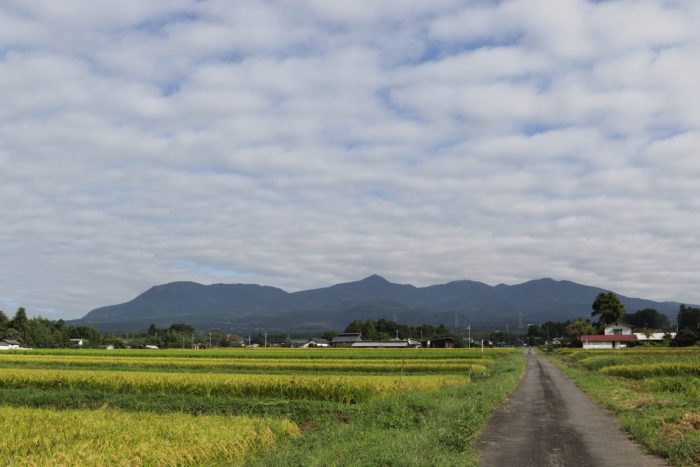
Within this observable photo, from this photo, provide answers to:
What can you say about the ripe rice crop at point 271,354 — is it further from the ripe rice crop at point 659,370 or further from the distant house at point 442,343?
the distant house at point 442,343

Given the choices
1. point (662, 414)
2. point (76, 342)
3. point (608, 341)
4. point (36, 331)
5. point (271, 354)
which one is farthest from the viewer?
point (76, 342)

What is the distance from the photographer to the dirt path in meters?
15.3

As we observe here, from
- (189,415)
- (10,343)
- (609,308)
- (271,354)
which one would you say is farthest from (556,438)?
(10,343)

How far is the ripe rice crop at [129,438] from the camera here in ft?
44.8

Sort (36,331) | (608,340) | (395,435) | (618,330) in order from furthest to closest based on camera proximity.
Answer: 1. (36,331)
2. (618,330)
3. (608,340)
4. (395,435)

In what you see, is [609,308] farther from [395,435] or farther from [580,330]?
[395,435]

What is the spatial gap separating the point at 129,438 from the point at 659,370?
4416cm

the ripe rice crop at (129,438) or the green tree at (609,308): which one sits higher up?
the green tree at (609,308)

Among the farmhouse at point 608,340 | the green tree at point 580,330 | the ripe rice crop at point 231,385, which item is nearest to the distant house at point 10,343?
the ripe rice crop at point 231,385

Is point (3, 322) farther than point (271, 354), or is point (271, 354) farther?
point (3, 322)

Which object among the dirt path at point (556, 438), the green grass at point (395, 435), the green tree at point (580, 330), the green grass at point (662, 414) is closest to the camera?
the green grass at point (395, 435)

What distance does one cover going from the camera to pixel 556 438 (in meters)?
18.6

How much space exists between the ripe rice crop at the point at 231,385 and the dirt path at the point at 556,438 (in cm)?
698

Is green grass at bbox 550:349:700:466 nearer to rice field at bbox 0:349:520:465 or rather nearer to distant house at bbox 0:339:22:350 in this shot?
rice field at bbox 0:349:520:465
